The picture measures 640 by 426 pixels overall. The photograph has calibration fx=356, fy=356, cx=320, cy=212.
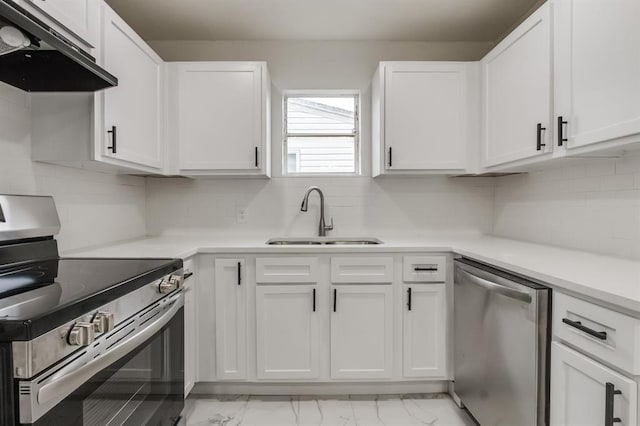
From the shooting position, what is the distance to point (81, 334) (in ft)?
2.74

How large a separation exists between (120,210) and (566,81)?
2.58 meters

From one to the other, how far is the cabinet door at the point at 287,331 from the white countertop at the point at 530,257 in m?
0.26

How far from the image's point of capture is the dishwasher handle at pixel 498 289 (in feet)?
4.44

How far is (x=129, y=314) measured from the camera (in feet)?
3.56

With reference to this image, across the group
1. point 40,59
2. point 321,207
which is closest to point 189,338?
point 321,207

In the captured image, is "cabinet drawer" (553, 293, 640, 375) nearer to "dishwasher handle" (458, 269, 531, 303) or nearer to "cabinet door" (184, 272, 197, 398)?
"dishwasher handle" (458, 269, 531, 303)

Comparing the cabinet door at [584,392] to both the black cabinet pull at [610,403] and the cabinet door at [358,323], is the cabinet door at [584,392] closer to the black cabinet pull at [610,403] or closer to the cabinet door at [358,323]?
the black cabinet pull at [610,403]

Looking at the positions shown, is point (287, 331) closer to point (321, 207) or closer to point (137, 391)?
point (321, 207)

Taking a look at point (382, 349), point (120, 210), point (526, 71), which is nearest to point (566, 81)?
point (526, 71)

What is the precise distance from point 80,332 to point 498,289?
4.99ft

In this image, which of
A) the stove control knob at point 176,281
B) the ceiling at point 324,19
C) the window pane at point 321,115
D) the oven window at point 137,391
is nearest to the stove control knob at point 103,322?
the oven window at point 137,391

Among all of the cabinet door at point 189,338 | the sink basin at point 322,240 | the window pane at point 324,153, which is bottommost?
the cabinet door at point 189,338

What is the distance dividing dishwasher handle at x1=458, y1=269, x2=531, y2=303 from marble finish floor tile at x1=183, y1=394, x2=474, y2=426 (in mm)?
817

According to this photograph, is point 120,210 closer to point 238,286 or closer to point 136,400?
point 238,286
